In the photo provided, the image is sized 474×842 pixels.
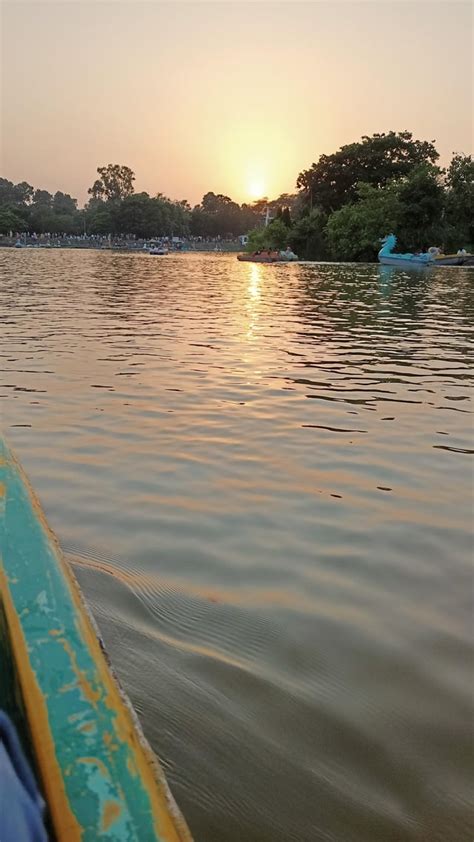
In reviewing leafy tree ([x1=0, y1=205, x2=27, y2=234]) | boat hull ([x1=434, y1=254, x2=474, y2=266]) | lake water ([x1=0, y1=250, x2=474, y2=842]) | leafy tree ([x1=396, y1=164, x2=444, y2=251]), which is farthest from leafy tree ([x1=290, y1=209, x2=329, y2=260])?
leafy tree ([x1=0, y1=205, x2=27, y2=234])

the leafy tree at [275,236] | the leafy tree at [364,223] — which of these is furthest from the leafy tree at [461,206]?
the leafy tree at [275,236]

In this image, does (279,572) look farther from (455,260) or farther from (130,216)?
(130,216)

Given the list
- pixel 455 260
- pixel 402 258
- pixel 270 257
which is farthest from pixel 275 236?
pixel 455 260

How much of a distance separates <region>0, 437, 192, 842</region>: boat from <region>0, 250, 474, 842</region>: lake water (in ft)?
2.21

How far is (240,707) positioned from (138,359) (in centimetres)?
718

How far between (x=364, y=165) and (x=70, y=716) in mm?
61652

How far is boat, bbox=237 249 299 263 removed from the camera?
53.3m

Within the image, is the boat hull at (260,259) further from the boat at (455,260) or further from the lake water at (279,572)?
the lake water at (279,572)

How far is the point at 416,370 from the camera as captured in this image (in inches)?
346

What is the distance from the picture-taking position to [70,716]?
4.16 ft

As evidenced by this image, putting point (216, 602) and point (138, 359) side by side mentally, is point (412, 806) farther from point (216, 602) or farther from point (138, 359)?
point (138, 359)

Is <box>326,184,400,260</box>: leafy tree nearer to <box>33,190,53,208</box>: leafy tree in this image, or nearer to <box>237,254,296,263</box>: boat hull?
<box>237,254,296,263</box>: boat hull

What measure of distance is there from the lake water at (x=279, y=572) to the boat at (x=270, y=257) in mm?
46528

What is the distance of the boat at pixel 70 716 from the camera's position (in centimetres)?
109
